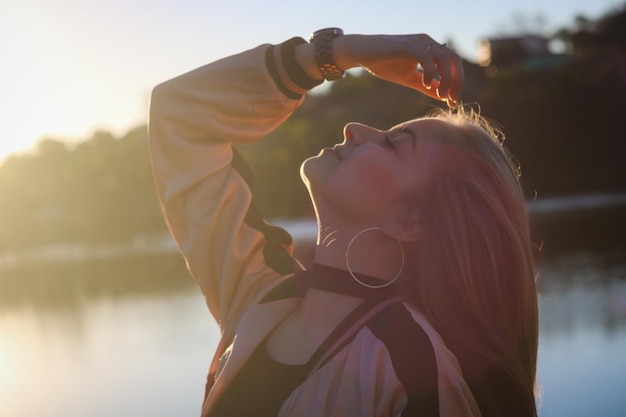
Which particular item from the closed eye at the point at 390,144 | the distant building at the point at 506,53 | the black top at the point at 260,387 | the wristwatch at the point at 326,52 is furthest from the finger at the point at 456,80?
the distant building at the point at 506,53

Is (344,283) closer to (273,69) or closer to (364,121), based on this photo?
(273,69)

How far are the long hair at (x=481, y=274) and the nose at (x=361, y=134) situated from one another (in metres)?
0.11

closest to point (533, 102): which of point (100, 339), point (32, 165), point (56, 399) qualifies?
point (32, 165)

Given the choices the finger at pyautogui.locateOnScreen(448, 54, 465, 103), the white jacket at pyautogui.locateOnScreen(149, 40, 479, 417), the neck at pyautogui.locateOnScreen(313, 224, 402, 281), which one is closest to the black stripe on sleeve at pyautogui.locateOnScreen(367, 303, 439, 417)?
the neck at pyautogui.locateOnScreen(313, 224, 402, 281)

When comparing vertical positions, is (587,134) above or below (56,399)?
above

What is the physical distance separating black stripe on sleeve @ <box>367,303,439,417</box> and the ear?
0.44 ft

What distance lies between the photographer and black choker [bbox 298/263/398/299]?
110 centimetres

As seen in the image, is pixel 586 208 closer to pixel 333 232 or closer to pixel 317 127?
pixel 317 127

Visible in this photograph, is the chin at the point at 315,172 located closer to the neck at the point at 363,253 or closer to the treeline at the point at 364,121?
the neck at the point at 363,253

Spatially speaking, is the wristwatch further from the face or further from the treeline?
the treeline

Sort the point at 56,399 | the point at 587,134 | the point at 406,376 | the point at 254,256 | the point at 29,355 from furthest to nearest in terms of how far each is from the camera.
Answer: the point at 587,134, the point at 29,355, the point at 56,399, the point at 254,256, the point at 406,376

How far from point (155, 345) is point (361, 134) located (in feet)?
12.7

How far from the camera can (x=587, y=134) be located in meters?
13.5

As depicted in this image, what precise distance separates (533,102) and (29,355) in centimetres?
1029
